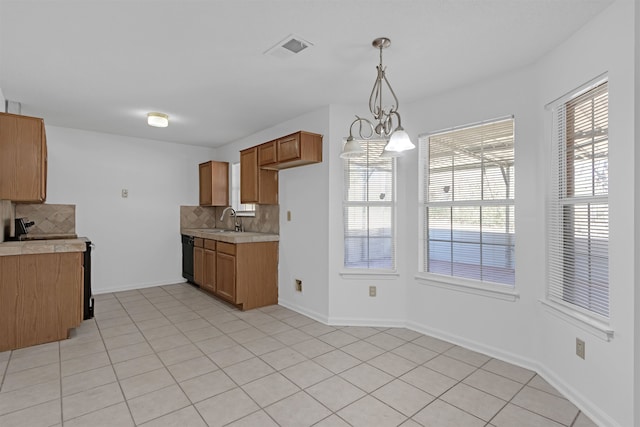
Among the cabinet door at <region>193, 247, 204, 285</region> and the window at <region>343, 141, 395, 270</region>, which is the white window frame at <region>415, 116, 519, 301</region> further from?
the cabinet door at <region>193, 247, 204, 285</region>

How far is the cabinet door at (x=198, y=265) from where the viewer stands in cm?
494

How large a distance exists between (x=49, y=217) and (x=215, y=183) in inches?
89.7

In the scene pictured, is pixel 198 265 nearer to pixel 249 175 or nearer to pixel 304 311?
pixel 249 175

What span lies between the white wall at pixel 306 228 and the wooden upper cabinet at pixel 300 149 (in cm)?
8

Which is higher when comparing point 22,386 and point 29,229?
point 29,229

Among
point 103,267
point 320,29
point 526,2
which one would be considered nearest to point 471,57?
point 526,2

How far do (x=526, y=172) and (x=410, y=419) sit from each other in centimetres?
203

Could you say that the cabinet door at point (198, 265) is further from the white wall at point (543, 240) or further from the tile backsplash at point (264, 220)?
the white wall at point (543, 240)

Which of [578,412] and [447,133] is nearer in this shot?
[578,412]

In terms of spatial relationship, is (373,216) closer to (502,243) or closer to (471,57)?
(502,243)

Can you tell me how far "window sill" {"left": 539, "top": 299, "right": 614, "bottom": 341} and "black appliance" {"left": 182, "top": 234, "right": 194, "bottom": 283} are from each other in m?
4.71

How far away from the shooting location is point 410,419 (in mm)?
1940

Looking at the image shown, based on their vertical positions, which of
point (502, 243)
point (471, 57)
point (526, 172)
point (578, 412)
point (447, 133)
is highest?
point (471, 57)

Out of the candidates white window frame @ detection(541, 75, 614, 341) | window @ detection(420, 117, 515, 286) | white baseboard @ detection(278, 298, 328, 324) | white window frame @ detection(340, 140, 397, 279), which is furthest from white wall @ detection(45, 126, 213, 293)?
white window frame @ detection(541, 75, 614, 341)
